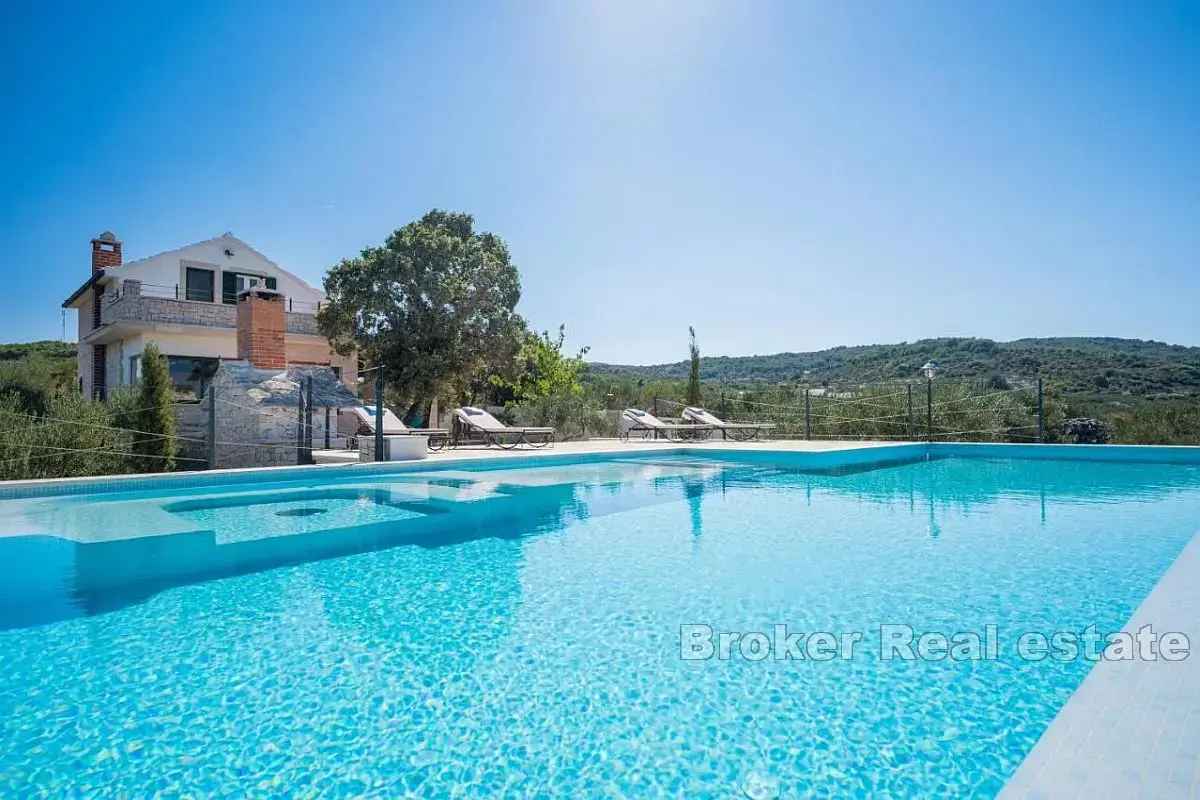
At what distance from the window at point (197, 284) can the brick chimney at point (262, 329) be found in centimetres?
746

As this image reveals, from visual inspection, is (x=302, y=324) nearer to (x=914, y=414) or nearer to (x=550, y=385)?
(x=550, y=385)

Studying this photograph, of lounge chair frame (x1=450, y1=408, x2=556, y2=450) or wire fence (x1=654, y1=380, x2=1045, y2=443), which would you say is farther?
wire fence (x1=654, y1=380, x2=1045, y2=443)

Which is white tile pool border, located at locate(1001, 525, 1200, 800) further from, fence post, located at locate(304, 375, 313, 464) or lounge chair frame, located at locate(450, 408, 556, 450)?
fence post, located at locate(304, 375, 313, 464)

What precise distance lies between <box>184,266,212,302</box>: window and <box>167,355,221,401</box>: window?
8.91 feet

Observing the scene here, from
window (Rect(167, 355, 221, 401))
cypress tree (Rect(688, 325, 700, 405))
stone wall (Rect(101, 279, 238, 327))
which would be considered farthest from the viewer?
cypress tree (Rect(688, 325, 700, 405))

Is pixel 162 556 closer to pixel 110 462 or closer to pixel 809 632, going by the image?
pixel 809 632

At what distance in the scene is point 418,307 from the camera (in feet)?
47.9

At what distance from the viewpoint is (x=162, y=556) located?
4.88 metres

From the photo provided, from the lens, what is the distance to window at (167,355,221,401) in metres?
15.7

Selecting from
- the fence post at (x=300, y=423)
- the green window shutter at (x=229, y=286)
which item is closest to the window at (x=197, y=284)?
the green window shutter at (x=229, y=286)

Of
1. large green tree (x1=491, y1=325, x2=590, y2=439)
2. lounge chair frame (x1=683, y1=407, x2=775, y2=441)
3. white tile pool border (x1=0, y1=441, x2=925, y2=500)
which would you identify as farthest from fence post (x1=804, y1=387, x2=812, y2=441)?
large green tree (x1=491, y1=325, x2=590, y2=439)

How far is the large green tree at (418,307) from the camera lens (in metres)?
14.5

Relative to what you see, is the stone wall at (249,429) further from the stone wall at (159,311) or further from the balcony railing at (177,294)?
the balcony railing at (177,294)

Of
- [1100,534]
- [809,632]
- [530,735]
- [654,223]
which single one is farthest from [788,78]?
[530,735]
